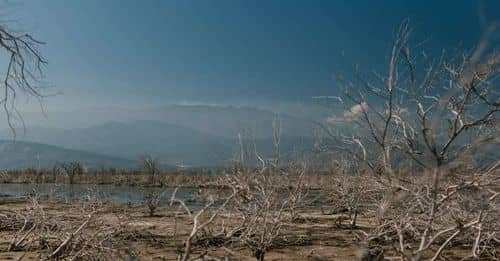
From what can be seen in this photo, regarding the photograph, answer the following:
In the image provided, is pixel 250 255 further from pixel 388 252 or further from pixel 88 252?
pixel 88 252

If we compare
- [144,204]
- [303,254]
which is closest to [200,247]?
[303,254]

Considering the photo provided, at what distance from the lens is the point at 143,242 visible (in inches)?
482

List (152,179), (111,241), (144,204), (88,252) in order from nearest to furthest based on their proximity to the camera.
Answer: (88,252)
(111,241)
(144,204)
(152,179)

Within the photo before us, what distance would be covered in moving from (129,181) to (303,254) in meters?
33.2

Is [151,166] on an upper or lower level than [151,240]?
upper

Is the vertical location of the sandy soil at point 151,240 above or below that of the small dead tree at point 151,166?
below

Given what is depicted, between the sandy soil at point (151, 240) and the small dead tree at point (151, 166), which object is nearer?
the sandy soil at point (151, 240)

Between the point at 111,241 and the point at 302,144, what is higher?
the point at 302,144

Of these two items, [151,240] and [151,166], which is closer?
[151,240]

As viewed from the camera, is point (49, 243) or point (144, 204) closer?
point (49, 243)

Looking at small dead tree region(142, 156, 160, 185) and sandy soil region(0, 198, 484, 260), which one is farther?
small dead tree region(142, 156, 160, 185)

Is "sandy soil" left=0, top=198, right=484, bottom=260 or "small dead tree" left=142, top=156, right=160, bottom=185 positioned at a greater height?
"small dead tree" left=142, top=156, right=160, bottom=185

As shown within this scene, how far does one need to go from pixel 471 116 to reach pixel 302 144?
8.29 meters

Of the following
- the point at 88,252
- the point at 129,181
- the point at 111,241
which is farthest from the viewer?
the point at 129,181
